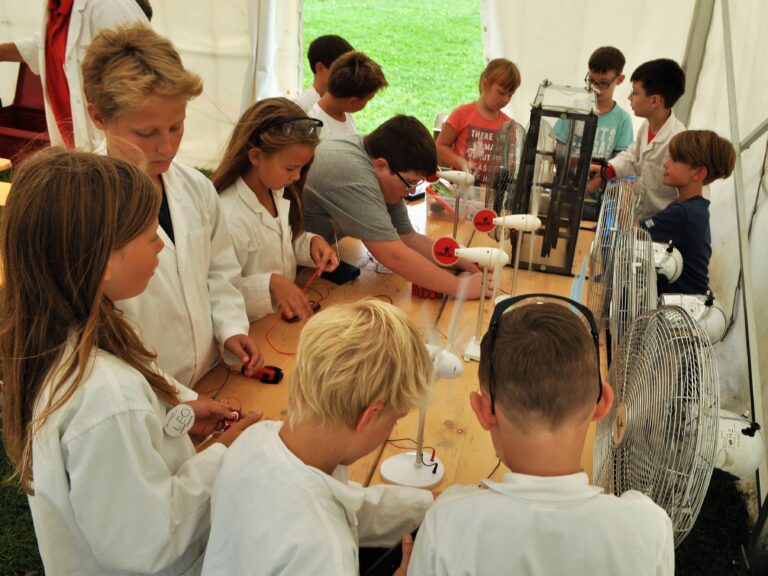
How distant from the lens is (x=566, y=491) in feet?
3.39

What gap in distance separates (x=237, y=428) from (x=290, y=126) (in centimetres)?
95

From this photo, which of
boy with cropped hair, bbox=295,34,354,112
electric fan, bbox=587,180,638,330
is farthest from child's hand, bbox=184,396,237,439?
boy with cropped hair, bbox=295,34,354,112

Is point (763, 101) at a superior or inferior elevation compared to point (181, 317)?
superior

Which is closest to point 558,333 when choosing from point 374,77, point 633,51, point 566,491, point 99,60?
point 566,491

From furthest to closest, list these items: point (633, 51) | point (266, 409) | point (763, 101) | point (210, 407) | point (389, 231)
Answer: point (633, 51) < point (763, 101) < point (389, 231) < point (266, 409) < point (210, 407)

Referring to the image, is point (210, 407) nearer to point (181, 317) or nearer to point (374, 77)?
point (181, 317)

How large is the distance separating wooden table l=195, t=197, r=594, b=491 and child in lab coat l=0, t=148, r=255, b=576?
499 millimetres

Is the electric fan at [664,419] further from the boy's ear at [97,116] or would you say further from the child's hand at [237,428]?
the boy's ear at [97,116]

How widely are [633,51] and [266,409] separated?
13.7ft

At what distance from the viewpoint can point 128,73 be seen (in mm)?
1615

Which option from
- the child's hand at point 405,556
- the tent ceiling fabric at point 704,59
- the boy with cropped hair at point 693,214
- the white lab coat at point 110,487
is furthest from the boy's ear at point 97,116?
the tent ceiling fabric at point 704,59

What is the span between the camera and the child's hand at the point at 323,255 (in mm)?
2332

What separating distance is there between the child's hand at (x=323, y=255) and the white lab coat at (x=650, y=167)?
1753mm

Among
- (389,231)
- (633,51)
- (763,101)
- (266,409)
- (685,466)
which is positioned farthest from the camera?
(633,51)
